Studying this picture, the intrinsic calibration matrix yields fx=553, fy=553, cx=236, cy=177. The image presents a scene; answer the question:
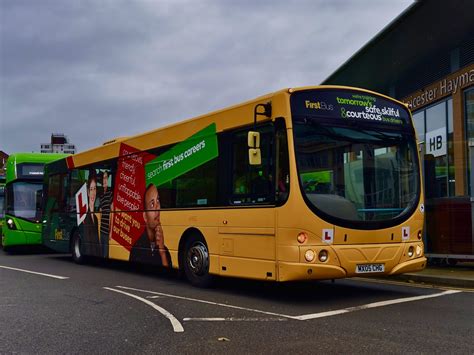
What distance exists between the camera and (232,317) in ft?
22.3

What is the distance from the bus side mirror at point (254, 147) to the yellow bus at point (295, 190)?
0.02 metres

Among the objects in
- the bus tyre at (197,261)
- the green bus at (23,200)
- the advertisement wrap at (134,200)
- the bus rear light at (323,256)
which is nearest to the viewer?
the bus rear light at (323,256)

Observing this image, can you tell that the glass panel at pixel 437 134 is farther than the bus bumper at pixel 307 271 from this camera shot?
Yes

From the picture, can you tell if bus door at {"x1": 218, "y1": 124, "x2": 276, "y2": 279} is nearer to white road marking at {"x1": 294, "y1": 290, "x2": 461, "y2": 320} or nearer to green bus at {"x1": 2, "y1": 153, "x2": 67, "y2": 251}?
white road marking at {"x1": 294, "y1": 290, "x2": 461, "y2": 320}

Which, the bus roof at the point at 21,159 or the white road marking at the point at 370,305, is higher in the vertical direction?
the bus roof at the point at 21,159

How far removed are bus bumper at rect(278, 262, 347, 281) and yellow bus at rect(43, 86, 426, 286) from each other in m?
0.01

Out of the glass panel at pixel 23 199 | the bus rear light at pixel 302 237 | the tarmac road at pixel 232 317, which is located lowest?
the tarmac road at pixel 232 317

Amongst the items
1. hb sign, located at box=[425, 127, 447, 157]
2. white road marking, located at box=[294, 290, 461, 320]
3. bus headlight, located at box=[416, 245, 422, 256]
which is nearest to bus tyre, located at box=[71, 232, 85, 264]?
white road marking, located at box=[294, 290, 461, 320]

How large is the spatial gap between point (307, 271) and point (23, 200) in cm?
1405

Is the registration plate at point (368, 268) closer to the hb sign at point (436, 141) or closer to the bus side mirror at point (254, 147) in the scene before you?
the bus side mirror at point (254, 147)

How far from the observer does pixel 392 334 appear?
5836 mm

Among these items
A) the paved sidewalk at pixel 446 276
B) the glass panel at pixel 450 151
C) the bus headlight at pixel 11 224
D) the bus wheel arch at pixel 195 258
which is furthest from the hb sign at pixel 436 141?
the bus headlight at pixel 11 224

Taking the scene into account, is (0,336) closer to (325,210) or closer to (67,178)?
(325,210)

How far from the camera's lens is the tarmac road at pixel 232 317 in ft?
18.0
